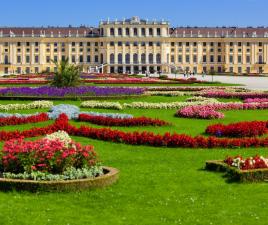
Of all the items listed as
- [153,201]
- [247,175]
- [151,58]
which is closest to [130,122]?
[247,175]

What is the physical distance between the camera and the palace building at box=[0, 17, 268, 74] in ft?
300

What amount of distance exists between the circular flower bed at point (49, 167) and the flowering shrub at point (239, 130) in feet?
16.1

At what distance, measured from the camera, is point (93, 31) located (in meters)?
94.8

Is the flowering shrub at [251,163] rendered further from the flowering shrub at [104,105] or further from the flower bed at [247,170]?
the flowering shrub at [104,105]

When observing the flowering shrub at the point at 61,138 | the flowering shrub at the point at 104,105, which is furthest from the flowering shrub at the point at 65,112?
the flowering shrub at the point at 61,138

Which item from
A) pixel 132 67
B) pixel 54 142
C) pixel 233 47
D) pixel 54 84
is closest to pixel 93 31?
pixel 132 67

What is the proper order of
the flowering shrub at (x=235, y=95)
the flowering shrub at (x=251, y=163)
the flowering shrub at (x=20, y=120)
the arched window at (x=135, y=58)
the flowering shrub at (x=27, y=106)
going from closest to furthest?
the flowering shrub at (x=251, y=163), the flowering shrub at (x=20, y=120), the flowering shrub at (x=27, y=106), the flowering shrub at (x=235, y=95), the arched window at (x=135, y=58)

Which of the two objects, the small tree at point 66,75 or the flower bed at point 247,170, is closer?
the flower bed at point 247,170

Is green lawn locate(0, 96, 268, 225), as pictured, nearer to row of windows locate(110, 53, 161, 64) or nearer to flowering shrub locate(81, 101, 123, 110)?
flowering shrub locate(81, 101, 123, 110)

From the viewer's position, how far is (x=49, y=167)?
8.16 m

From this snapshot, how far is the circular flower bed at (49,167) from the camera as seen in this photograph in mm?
7914

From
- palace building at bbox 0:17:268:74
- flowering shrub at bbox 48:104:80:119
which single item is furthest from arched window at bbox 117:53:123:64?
flowering shrub at bbox 48:104:80:119

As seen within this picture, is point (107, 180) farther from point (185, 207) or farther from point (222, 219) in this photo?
point (222, 219)

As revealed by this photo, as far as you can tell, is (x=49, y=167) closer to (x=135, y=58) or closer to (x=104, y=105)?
(x=104, y=105)
